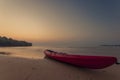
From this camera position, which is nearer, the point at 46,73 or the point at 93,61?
the point at 46,73

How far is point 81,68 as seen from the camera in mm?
10047

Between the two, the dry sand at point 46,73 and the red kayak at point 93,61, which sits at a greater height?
the red kayak at point 93,61

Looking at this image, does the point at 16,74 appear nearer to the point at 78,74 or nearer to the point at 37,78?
the point at 37,78

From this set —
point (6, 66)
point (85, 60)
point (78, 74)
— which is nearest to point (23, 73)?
point (6, 66)

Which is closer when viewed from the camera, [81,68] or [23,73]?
[23,73]

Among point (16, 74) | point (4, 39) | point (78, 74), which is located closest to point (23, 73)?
point (16, 74)

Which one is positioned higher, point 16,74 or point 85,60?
point 85,60

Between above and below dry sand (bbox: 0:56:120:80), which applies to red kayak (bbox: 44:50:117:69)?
above

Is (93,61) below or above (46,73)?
above

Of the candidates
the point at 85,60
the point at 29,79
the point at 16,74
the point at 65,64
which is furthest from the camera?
the point at 65,64

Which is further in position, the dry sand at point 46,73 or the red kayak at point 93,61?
the red kayak at point 93,61

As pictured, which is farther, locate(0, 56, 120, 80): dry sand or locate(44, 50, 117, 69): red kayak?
locate(44, 50, 117, 69): red kayak

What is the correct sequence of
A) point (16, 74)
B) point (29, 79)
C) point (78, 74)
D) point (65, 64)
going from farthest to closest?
point (65, 64), point (78, 74), point (16, 74), point (29, 79)

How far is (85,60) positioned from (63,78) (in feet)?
6.89
